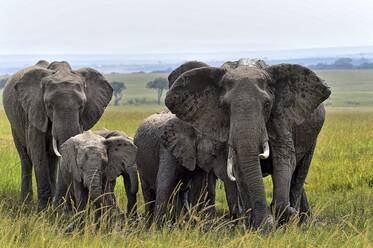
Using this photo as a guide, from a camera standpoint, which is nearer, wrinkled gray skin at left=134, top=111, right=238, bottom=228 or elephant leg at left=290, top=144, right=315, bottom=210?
wrinkled gray skin at left=134, top=111, right=238, bottom=228

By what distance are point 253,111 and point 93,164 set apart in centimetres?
187

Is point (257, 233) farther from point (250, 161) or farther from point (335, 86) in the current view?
point (335, 86)

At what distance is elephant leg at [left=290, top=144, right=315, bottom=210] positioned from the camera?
881cm

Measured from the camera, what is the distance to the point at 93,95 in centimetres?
1009

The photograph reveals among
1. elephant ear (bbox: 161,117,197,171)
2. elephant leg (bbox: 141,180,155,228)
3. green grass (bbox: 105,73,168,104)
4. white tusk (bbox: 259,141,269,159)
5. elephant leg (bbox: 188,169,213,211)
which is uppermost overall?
white tusk (bbox: 259,141,269,159)

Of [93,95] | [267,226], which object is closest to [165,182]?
[267,226]

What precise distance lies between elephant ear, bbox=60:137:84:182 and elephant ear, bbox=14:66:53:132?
1528 mm

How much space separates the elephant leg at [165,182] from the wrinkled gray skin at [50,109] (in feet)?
3.90

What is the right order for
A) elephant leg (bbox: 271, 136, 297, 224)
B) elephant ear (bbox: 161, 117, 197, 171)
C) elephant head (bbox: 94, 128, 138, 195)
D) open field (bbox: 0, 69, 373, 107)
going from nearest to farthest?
elephant leg (bbox: 271, 136, 297, 224) < elephant ear (bbox: 161, 117, 197, 171) < elephant head (bbox: 94, 128, 138, 195) < open field (bbox: 0, 69, 373, 107)

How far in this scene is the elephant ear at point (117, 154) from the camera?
795cm

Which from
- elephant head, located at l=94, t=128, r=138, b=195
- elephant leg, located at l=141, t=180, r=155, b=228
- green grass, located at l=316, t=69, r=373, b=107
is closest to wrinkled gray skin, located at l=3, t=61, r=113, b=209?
elephant head, located at l=94, t=128, r=138, b=195

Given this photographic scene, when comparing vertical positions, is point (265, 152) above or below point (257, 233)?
above

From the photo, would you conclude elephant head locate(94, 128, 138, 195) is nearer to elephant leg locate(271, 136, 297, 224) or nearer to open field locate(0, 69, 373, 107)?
elephant leg locate(271, 136, 297, 224)

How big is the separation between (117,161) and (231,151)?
1.63m
